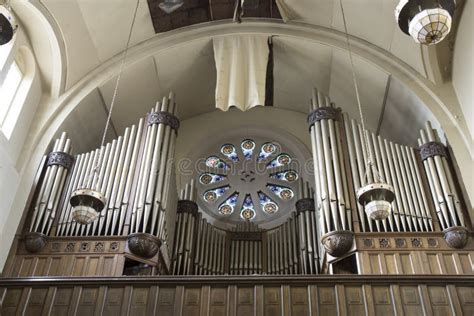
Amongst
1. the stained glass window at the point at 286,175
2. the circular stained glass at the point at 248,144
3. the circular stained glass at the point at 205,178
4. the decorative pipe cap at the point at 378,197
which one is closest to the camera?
the decorative pipe cap at the point at 378,197

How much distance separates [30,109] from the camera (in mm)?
10680

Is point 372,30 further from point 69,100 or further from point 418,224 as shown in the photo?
point 69,100

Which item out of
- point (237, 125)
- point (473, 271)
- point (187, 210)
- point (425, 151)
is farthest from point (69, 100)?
point (473, 271)

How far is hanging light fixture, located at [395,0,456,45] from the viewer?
6.41 meters

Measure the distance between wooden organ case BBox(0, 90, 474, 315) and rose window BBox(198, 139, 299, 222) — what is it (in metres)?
1.06

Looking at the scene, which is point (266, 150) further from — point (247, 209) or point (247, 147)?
point (247, 209)

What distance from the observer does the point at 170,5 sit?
11.5 meters

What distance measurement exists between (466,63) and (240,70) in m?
4.45

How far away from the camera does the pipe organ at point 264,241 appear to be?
919 cm

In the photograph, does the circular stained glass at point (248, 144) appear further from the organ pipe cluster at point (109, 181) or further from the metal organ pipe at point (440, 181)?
the metal organ pipe at point (440, 181)

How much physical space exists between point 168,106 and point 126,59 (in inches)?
54.8

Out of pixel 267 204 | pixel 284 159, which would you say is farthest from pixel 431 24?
pixel 284 159

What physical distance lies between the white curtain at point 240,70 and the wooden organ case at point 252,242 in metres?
1.18

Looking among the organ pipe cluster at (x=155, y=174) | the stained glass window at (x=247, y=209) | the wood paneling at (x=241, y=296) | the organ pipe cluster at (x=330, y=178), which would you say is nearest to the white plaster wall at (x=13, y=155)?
the wood paneling at (x=241, y=296)
